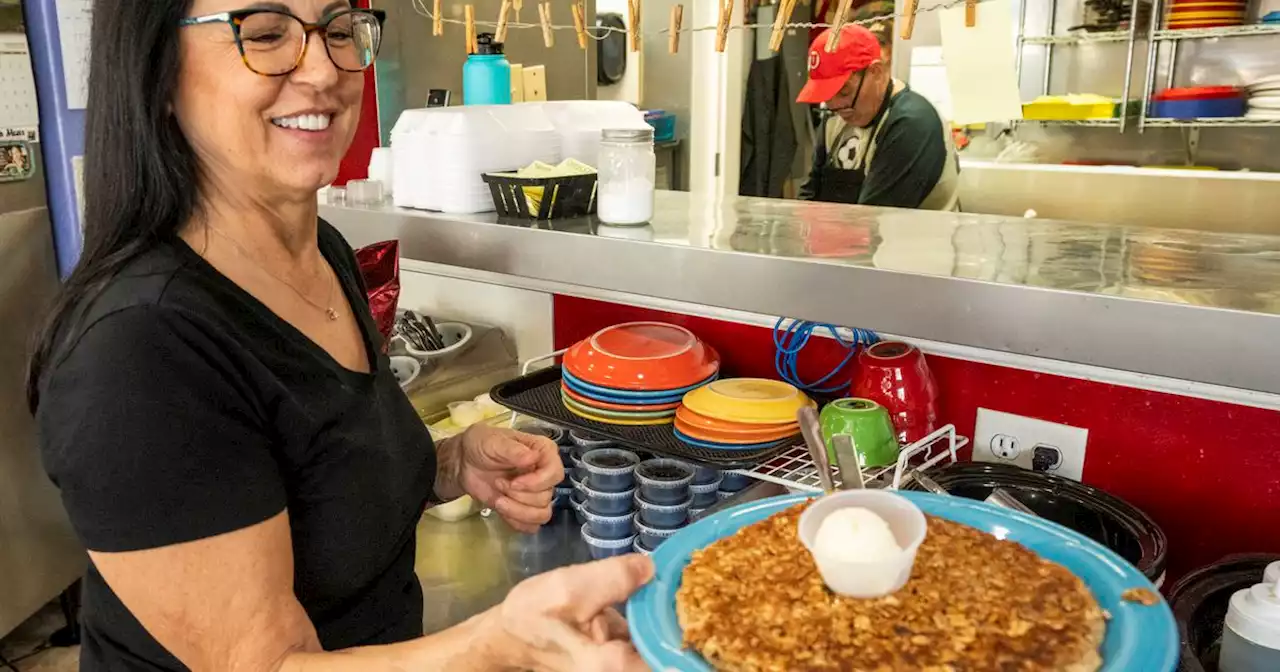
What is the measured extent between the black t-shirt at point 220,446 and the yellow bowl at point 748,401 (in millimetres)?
432

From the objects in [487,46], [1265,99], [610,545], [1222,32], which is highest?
[1222,32]

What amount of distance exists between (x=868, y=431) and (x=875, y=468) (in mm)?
49

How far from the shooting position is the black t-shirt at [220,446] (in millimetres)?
791

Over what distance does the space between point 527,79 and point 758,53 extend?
7.79 feet

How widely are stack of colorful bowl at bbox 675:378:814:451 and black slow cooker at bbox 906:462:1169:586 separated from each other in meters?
0.20

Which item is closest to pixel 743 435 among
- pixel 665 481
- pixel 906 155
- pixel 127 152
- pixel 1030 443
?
pixel 665 481

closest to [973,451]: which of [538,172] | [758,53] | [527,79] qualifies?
[538,172]

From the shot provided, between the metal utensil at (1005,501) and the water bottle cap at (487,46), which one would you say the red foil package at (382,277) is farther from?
the metal utensil at (1005,501)

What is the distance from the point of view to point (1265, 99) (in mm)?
3818

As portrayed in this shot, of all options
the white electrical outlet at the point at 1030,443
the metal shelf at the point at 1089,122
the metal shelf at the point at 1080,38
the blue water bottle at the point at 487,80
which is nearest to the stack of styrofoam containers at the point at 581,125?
the blue water bottle at the point at 487,80

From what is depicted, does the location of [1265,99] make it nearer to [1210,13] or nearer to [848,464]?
[1210,13]

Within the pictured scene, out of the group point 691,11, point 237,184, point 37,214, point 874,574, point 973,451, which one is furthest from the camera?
point 691,11

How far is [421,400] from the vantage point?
181 cm

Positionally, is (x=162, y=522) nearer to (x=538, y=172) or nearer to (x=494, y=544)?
(x=494, y=544)
